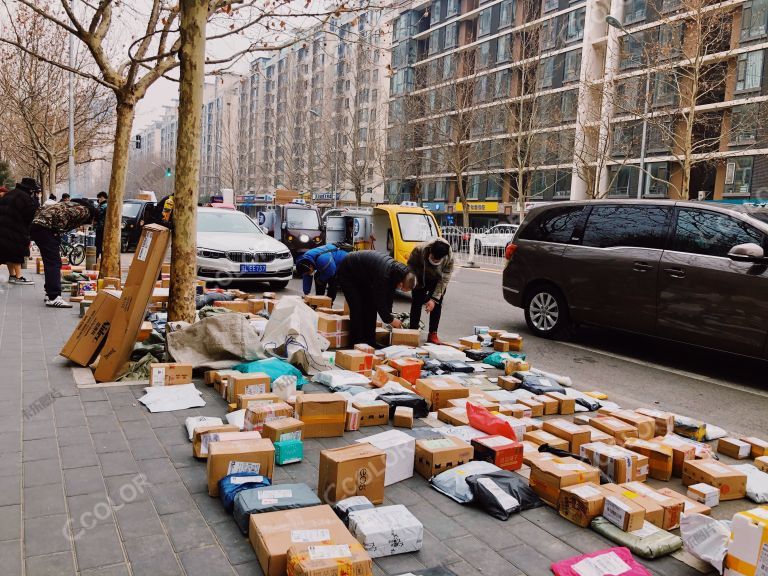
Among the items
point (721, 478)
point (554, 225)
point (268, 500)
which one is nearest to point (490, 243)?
point (554, 225)

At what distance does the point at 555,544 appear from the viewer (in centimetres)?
305

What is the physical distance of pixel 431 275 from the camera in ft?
25.7

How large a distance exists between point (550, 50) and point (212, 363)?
39.3 m

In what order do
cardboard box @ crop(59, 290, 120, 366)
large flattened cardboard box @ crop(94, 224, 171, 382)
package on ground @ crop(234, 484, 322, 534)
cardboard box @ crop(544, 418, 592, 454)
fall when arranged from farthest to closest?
cardboard box @ crop(59, 290, 120, 366), large flattened cardboard box @ crop(94, 224, 171, 382), cardboard box @ crop(544, 418, 592, 454), package on ground @ crop(234, 484, 322, 534)

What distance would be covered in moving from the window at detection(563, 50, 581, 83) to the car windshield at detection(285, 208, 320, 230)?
30.2 meters

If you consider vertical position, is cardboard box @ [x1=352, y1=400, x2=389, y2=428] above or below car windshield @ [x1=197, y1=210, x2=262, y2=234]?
below

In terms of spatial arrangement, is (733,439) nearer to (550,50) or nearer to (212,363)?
(212,363)

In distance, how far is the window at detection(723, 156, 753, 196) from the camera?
3375cm

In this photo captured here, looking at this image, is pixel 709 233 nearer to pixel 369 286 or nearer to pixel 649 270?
pixel 649 270

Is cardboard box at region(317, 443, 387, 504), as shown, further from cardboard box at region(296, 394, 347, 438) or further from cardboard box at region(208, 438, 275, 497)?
cardboard box at region(296, 394, 347, 438)

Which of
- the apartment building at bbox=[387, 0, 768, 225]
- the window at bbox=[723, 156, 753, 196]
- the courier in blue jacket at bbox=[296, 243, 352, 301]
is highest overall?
the apartment building at bbox=[387, 0, 768, 225]

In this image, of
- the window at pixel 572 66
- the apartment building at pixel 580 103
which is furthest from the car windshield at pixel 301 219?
the window at pixel 572 66

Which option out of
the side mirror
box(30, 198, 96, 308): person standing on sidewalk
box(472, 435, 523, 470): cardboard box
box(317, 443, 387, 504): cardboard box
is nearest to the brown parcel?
box(317, 443, 387, 504): cardboard box

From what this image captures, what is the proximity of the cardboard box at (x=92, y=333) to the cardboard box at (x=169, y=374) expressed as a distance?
847 millimetres
